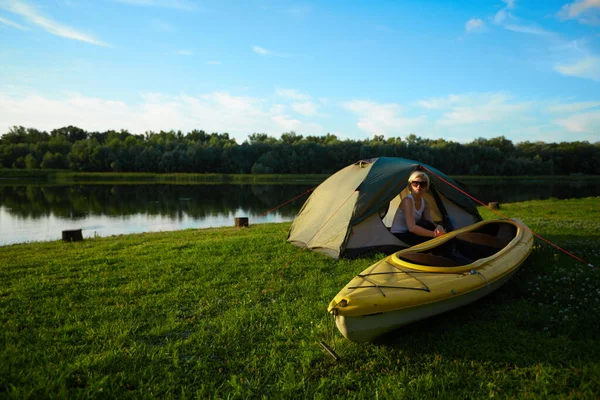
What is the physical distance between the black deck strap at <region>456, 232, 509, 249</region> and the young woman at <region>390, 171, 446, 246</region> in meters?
0.34

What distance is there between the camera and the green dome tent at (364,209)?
6945mm

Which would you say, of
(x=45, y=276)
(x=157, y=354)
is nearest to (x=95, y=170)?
(x=45, y=276)

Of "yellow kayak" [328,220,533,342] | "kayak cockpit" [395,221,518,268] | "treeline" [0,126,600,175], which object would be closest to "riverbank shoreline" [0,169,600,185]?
"treeline" [0,126,600,175]

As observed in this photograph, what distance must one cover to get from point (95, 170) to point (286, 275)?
6089cm

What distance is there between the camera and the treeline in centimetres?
5694

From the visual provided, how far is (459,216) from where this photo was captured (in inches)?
328

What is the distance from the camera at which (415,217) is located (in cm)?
643

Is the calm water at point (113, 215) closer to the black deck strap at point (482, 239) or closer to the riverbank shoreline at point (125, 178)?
the black deck strap at point (482, 239)

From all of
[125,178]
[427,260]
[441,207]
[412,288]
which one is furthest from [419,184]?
[125,178]

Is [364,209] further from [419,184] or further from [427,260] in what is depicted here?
[427,260]

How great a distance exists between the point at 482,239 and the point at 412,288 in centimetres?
271

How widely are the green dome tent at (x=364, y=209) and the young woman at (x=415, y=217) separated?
0.27 metres

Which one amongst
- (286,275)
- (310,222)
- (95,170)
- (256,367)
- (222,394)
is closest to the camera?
(222,394)

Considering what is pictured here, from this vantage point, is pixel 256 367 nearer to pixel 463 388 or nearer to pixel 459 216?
pixel 463 388
